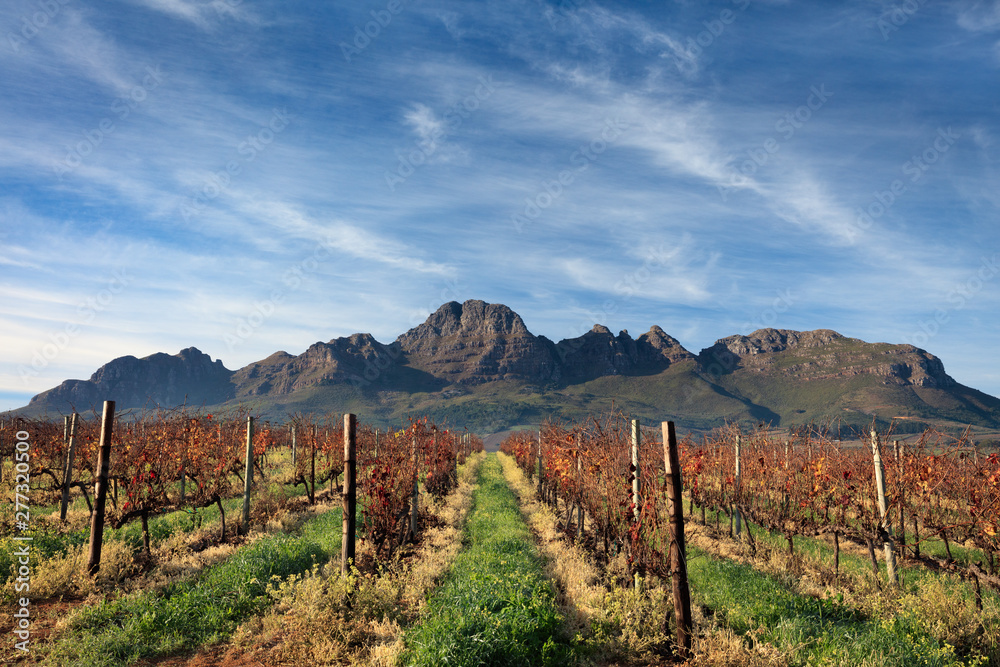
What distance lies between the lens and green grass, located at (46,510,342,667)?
21.8ft

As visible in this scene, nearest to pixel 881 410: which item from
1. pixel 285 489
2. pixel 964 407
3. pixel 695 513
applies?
pixel 964 407

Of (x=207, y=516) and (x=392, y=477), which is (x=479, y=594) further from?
(x=207, y=516)

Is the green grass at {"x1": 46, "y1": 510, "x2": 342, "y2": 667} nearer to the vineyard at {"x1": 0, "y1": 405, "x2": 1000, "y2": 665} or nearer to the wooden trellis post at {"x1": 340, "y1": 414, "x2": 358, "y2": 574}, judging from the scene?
the vineyard at {"x1": 0, "y1": 405, "x2": 1000, "y2": 665}

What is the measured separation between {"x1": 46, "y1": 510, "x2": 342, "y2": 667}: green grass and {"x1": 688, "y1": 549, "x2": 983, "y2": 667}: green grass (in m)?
7.09

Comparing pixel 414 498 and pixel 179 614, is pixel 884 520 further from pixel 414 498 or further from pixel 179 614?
pixel 179 614

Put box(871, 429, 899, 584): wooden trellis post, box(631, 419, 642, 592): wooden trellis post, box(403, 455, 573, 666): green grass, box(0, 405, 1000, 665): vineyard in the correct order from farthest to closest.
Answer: box(871, 429, 899, 584): wooden trellis post → box(631, 419, 642, 592): wooden trellis post → box(0, 405, 1000, 665): vineyard → box(403, 455, 573, 666): green grass

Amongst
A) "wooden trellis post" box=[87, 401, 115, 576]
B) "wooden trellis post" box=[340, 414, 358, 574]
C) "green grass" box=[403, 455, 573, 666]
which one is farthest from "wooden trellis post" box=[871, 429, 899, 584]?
"wooden trellis post" box=[87, 401, 115, 576]

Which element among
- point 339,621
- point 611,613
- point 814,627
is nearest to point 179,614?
point 339,621

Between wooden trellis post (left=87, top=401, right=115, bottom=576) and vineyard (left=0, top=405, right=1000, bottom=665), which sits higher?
wooden trellis post (left=87, top=401, right=115, bottom=576)

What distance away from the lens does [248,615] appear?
8.02 metres

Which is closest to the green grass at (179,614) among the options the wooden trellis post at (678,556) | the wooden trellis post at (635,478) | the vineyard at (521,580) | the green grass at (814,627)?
the vineyard at (521,580)

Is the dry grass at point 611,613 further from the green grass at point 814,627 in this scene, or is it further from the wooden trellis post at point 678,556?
the green grass at point 814,627

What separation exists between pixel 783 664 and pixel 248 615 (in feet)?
24.4

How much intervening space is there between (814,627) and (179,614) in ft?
29.0
